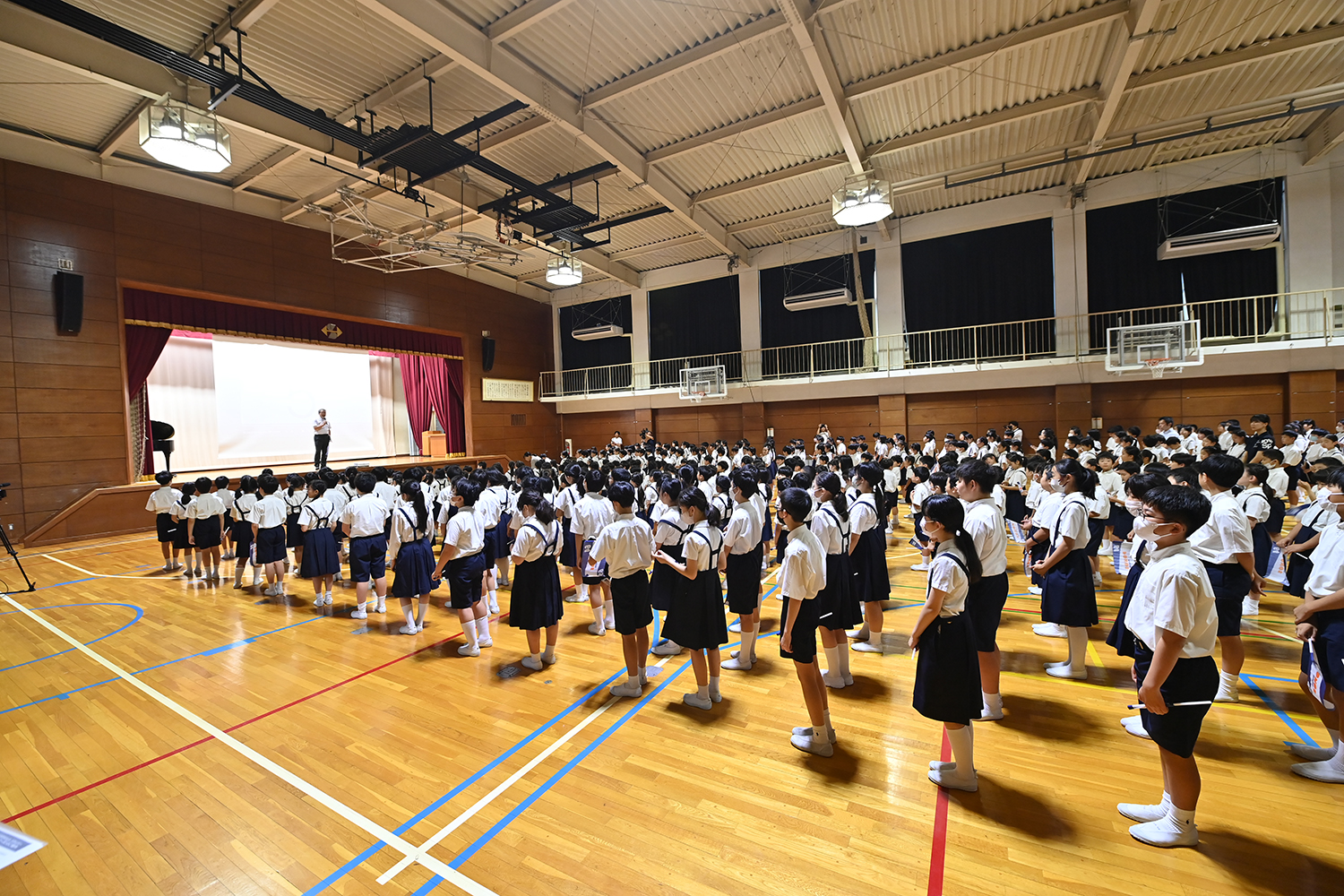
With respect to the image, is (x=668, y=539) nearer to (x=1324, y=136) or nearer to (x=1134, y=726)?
(x=1134, y=726)

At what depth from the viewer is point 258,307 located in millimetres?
12711

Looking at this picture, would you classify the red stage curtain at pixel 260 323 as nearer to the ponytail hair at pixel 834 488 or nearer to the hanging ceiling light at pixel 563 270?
the hanging ceiling light at pixel 563 270

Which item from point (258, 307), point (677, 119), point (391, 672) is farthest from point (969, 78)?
point (258, 307)

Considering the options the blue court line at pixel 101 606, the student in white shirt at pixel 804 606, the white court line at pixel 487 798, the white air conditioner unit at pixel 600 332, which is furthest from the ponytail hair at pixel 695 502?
the white air conditioner unit at pixel 600 332

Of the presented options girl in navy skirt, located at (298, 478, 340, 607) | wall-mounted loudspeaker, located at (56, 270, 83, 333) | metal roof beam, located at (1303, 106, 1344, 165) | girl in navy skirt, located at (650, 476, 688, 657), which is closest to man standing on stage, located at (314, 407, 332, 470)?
wall-mounted loudspeaker, located at (56, 270, 83, 333)

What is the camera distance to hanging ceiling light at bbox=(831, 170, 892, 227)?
310 inches

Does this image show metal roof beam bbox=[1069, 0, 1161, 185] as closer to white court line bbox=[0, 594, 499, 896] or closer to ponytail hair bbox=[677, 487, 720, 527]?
ponytail hair bbox=[677, 487, 720, 527]

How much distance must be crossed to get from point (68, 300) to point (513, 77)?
9464mm

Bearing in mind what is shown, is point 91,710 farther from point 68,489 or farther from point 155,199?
point 155,199

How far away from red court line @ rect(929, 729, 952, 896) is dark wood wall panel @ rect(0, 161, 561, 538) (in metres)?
14.6

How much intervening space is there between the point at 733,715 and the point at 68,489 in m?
13.5

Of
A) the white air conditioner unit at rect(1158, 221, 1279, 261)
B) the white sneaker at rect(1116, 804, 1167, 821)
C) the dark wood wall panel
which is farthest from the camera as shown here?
the white air conditioner unit at rect(1158, 221, 1279, 261)

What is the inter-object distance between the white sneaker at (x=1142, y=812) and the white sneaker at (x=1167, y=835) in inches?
2.6

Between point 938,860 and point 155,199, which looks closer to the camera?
point 938,860
